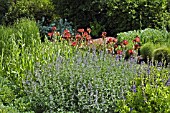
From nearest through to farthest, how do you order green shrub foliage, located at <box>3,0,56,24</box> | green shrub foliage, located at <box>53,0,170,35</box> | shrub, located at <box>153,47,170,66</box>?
shrub, located at <box>153,47,170,66</box>, green shrub foliage, located at <box>53,0,170,35</box>, green shrub foliage, located at <box>3,0,56,24</box>

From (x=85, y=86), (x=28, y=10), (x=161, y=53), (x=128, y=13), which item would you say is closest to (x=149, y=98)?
(x=85, y=86)

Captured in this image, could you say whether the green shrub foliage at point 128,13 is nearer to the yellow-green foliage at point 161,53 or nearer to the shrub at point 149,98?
the yellow-green foliage at point 161,53

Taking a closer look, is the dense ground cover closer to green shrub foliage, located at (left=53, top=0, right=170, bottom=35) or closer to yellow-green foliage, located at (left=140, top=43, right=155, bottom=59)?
yellow-green foliage, located at (left=140, top=43, right=155, bottom=59)

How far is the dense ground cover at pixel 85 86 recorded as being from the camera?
4598 millimetres

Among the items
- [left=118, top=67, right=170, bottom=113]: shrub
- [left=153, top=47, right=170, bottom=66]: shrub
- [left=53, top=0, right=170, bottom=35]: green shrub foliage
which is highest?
[left=53, top=0, right=170, bottom=35]: green shrub foliage

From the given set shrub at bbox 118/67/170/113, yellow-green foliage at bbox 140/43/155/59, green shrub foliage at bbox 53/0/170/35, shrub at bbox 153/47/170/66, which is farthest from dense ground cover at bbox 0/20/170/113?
green shrub foliage at bbox 53/0/170/35

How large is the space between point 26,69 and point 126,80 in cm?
177

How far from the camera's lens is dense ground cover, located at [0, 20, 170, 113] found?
4598 mm

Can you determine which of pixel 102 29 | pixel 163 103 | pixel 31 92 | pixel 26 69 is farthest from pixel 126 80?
pixel 102 29

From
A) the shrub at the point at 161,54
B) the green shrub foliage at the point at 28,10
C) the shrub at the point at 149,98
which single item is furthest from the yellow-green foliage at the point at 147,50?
the green shrub foliage at the point at 28,10

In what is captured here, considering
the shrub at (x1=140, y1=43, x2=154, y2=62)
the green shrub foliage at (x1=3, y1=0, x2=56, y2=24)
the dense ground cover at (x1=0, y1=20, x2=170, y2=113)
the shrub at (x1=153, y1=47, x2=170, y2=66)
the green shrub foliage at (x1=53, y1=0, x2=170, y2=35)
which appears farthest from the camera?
the green shrub foliage at (x1=3, y1=0, x2=56, y2=24)

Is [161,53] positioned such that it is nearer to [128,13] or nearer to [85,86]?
[128,13]

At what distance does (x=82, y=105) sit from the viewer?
5.00 m

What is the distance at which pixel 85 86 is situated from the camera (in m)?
4.93
